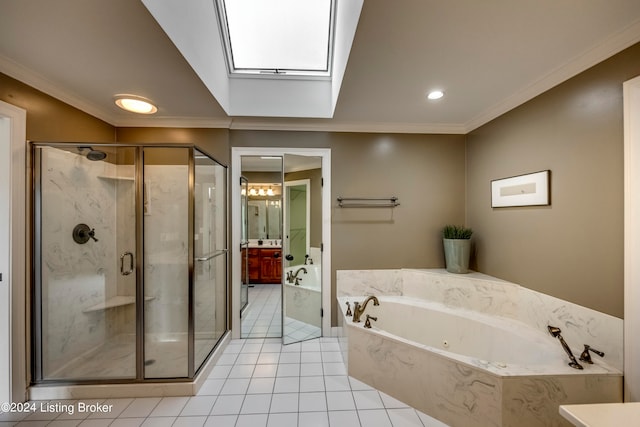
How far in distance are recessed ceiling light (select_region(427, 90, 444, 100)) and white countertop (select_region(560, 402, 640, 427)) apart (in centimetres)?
205

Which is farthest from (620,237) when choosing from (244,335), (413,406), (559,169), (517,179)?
(244,335)

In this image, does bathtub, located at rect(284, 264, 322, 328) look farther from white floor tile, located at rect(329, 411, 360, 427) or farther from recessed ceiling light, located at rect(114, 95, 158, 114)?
recessed ceiling light, located at rect(114, 95, 158, 114)

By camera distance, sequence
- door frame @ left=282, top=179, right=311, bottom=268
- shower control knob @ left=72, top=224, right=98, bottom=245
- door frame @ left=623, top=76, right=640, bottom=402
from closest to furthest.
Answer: door frame @ left=623, top=76, right=640, bottom=402, shower control knob @ left=72, top=224, right=98, bottom=245, door frame @ left=282, top=179, right=311, bottom=268

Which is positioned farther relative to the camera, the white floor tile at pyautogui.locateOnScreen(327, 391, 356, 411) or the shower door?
the shower door

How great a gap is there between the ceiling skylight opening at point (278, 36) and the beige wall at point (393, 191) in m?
0.69

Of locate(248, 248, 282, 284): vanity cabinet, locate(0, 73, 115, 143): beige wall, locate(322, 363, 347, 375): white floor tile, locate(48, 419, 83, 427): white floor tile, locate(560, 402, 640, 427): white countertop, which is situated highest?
locate(0, 73, 115, 143): beige wall

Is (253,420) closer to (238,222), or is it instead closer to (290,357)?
(290,357)

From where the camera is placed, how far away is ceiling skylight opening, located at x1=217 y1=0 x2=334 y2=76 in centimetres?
206

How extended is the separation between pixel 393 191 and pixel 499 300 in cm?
144

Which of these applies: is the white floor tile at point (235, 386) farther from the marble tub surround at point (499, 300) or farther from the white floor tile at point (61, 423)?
the marble tub surround at point (499, 300)

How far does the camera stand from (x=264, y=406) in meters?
1.73

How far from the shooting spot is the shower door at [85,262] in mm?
1871

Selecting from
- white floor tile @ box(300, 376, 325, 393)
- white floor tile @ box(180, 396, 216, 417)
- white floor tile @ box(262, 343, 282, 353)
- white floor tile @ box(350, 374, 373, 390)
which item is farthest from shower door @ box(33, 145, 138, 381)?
white floor tile @ box(350, 374, 373, 390)

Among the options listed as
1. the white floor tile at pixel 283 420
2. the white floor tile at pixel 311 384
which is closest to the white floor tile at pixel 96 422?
the white floor tile at pixel 283 420
